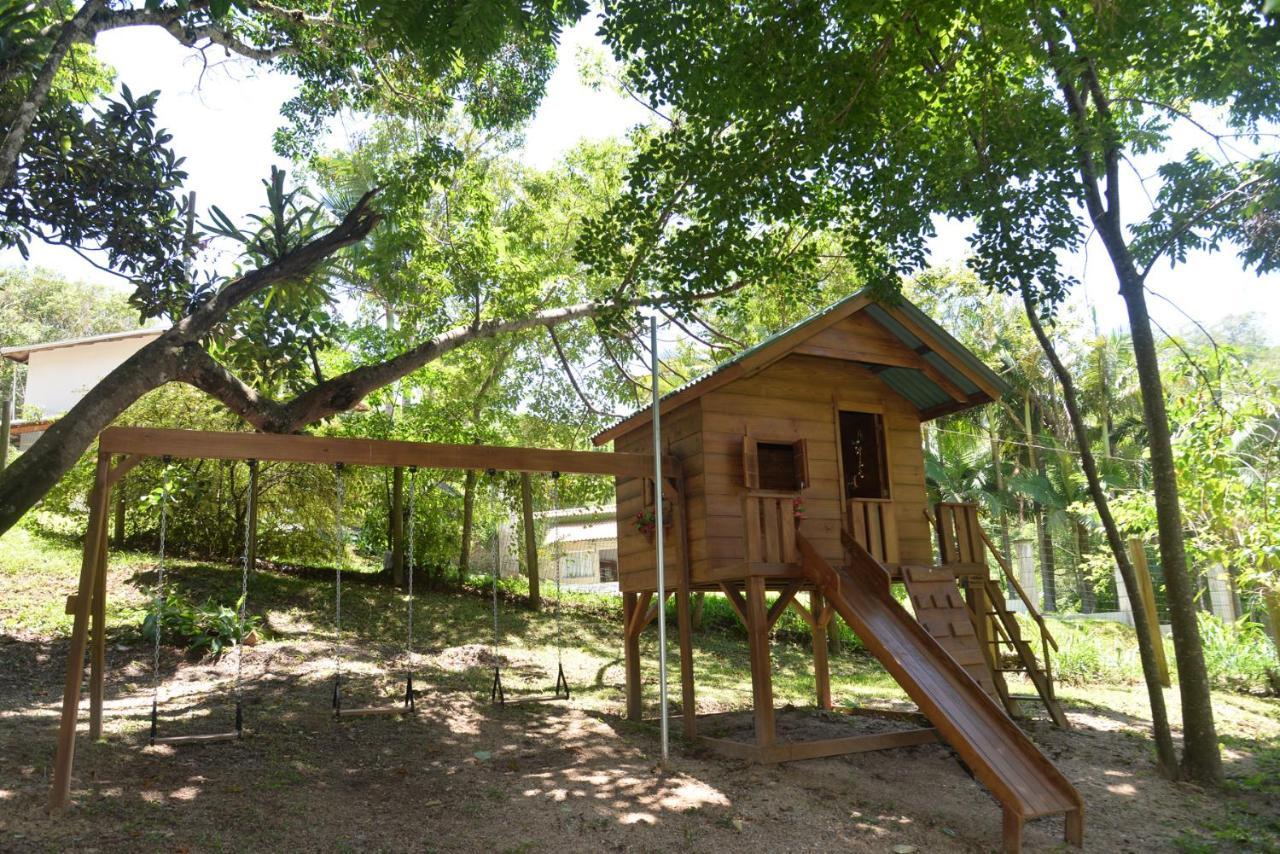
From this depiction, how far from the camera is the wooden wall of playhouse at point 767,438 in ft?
31.7

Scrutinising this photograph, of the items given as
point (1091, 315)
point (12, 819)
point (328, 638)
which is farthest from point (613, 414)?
point (1091, 315)

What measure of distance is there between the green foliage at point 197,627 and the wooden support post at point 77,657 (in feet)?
19.2

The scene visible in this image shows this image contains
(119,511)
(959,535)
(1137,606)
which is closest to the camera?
(1137,606)

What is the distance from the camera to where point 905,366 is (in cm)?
1047

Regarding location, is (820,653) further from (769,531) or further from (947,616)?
(769,531)

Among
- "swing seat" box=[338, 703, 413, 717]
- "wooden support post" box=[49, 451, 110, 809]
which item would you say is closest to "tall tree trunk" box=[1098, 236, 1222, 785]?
"swing seat" box=[338, 703, 413, 717]

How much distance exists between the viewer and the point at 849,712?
11.5m

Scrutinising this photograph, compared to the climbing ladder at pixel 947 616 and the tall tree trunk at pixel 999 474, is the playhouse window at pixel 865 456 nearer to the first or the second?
the climbing ladder at pixel 947 616

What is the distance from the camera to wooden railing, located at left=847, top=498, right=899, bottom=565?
1013cm

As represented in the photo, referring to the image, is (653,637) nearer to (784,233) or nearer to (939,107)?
(784,233)

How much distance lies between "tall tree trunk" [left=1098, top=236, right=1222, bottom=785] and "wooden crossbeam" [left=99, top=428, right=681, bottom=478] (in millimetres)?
5240

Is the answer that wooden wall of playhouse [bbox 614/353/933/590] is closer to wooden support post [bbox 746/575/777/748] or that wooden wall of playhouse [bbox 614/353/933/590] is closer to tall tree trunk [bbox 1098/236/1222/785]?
wooden support post [bbox 746/575/777/748]

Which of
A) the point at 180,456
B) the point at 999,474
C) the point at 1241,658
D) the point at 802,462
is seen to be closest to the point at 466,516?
the point at 802,462

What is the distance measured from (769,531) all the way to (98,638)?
676cm
